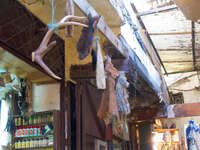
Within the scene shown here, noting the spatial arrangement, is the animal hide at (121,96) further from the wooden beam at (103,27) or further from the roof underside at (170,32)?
the roof underside at (170,32)

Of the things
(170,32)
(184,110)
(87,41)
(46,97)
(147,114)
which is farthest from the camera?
(147,114)

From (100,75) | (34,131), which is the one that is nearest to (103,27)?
(100,75)

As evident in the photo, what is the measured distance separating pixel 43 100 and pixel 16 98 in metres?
0.54

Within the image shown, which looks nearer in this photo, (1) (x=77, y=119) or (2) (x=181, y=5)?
(2) (x=181, y=5)

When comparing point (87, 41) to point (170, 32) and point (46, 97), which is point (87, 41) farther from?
point (170, 32)

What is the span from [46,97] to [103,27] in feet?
5.36

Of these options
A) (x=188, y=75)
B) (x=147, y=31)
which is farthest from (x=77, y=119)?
(x=188, y=75)

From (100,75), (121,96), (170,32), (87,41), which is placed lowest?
(121,96)

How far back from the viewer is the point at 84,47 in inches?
103

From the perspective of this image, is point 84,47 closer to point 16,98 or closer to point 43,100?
point 43,100

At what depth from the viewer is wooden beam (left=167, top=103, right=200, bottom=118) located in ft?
22.0

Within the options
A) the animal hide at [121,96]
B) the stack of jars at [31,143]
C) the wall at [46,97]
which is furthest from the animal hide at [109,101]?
the stack of jars at [31,143]

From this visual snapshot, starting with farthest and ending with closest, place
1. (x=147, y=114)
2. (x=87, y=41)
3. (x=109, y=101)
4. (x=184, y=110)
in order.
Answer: (x=147, y=114), (x=184, y=110), (x=109, y=101), (x=87, y=41)

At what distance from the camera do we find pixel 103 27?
311cm
